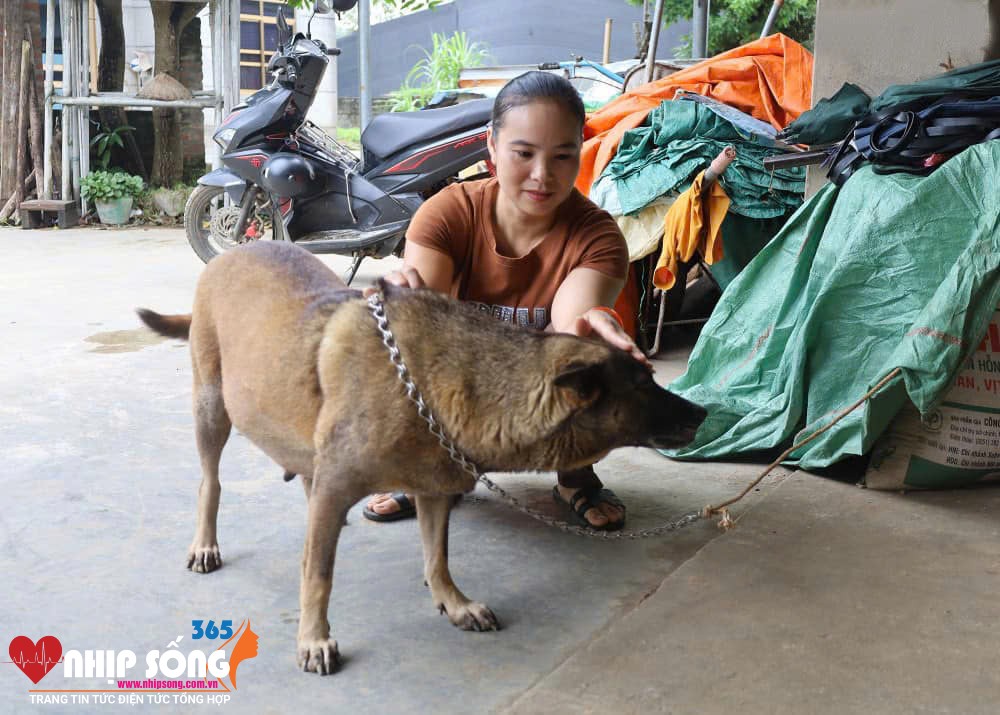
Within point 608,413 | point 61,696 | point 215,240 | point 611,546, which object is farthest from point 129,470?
point 215,240

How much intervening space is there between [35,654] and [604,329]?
1.68 m

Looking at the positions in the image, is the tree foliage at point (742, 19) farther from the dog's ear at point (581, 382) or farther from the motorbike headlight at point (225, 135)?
the dog's ear at point (581, 382)

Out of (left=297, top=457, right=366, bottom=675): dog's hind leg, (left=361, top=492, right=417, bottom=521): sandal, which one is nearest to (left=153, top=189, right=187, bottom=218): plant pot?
(left=361, top=492, right=417, bottom=521): sandal

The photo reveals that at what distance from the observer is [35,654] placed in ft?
7.69

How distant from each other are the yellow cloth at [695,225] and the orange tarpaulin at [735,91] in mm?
760

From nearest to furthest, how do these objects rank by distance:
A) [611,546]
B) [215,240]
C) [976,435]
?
1. [611,546]
2. [976,435]
3. [215,240]

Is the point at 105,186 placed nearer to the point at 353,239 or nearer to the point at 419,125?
the point at 353,239

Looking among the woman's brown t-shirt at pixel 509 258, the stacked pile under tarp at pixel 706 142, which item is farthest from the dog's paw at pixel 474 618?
the stacked pile under tarp at pixel 706 142

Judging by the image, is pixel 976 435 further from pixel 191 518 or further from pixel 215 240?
pixel 215 240

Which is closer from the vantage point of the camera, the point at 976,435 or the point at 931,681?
the point at 931,681

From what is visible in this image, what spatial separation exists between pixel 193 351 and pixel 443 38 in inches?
525

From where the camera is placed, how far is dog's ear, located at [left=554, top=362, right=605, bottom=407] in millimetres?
2152

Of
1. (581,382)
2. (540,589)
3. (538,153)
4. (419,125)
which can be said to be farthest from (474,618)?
(419,125)

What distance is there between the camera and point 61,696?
7.19ft
